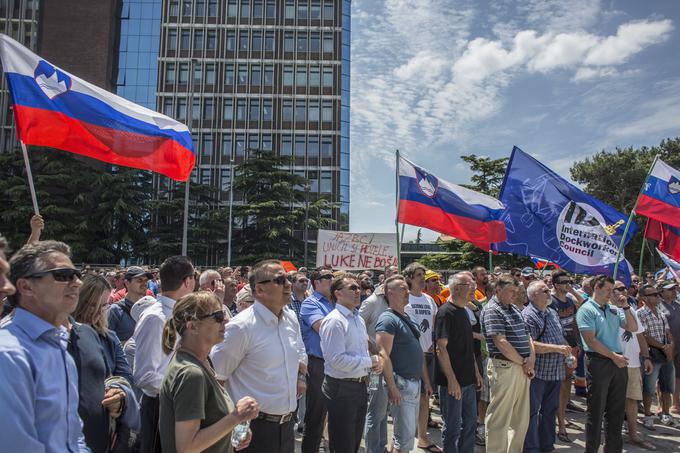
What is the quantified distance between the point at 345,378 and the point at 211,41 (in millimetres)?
48551

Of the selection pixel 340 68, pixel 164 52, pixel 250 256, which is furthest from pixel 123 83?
pixel 250 256

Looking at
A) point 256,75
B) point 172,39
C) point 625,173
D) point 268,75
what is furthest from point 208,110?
point 625,173

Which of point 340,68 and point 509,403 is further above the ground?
point 340,68

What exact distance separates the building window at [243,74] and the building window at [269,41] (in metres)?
2.79

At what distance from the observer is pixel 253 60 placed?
153 feet

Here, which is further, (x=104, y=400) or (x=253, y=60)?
(x=253, y=60)

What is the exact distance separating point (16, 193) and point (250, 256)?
649 inches

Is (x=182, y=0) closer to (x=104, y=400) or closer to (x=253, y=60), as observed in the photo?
(x=253, y=60)

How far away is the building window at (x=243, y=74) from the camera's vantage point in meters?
46.5

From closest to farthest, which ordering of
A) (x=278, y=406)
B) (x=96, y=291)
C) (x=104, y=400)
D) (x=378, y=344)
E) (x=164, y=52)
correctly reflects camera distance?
(x=104, y=400) < (x=278, y=406) < (x=96, y=291) < (x=378, y=344) < (x=164, y=52)

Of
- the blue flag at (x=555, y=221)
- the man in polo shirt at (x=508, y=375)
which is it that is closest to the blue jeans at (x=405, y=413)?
the man in polo shirt at (x=508, y=375)

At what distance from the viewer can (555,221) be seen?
9352 millimetres

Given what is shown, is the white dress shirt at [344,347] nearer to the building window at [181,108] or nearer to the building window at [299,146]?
the building window at [299,146]

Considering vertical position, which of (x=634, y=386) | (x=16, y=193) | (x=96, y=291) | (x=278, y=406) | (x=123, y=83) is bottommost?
(x=634, y=386)
